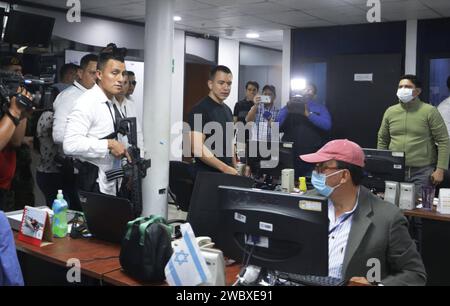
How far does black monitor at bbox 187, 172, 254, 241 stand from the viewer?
88.0 inches

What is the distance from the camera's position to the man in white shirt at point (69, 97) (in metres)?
3.50

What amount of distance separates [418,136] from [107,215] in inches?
127

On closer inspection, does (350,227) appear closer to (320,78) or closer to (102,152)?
(102,152)

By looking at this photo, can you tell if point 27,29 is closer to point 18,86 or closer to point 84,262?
point 18,86

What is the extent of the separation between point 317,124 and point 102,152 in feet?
10.6

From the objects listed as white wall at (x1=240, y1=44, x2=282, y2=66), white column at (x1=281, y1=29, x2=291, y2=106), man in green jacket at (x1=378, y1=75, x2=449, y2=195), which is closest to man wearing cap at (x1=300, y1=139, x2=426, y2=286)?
man in green jacket at (x1=378, y1=75, x2=449, y2=195)

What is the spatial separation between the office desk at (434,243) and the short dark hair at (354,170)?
1592 millimetres

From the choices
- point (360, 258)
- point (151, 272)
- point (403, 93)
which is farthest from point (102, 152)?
point (403, 93)

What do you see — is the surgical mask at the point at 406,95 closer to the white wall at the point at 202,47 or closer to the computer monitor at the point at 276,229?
the computer monitor at the point at 276,229

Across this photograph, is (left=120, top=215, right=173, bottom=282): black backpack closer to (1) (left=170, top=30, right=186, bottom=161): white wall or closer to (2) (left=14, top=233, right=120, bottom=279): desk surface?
(2) (left=14, top=233, right=120, bottom=279): desk surface

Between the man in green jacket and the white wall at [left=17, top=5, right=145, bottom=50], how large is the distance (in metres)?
4.59

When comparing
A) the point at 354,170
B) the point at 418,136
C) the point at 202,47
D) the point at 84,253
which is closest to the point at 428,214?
the point at 418,136

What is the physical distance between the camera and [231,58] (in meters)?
9.66

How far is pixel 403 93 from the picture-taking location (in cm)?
449
